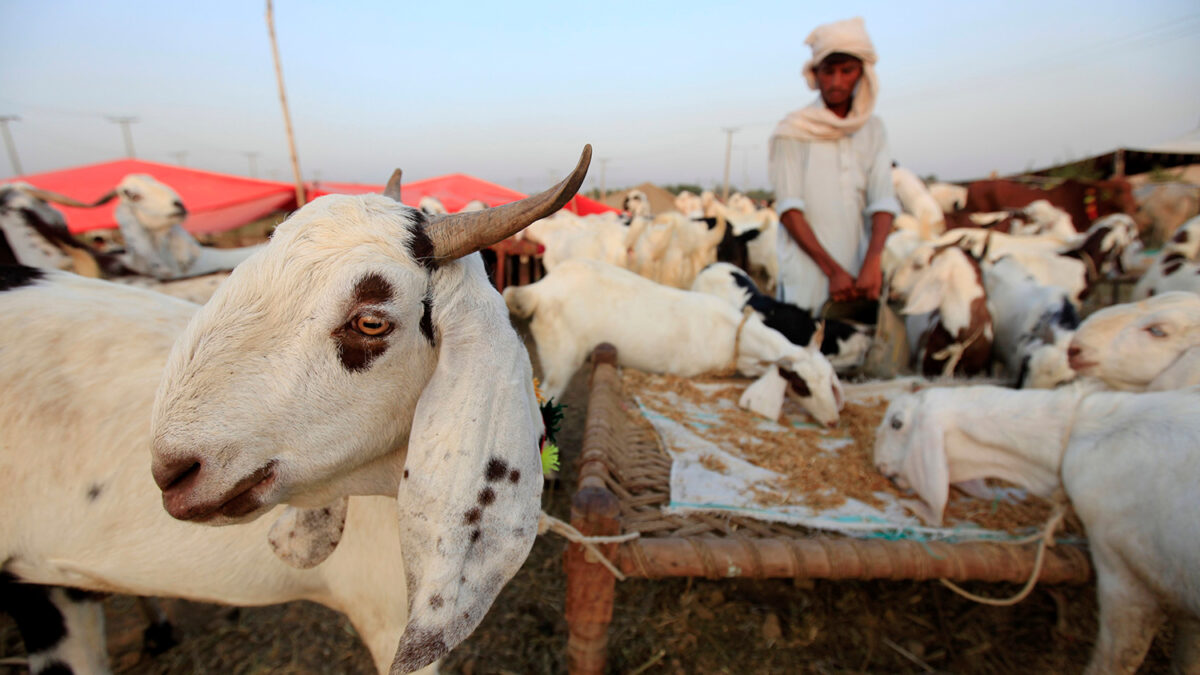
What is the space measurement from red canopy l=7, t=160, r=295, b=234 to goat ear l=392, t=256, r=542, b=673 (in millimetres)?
8999

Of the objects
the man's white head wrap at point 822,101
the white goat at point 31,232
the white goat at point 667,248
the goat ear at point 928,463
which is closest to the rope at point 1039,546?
the goat ear at point 928,463

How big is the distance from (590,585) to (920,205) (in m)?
12.1

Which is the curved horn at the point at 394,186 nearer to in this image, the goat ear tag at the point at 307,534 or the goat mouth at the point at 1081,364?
the goat ear tag at the point at 307,534

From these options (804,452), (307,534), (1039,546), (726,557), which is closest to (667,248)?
(804,452)

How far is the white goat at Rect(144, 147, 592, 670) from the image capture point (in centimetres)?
86

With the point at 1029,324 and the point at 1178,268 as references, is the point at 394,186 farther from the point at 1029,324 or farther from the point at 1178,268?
the point at 1178,268

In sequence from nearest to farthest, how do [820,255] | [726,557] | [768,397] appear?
[726,557] → [768,397] → [820,255]

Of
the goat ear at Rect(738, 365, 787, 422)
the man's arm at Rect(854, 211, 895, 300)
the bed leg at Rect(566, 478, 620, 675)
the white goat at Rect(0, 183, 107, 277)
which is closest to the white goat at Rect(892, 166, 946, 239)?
the man's arm at Rect(854, 211, 895, 300)

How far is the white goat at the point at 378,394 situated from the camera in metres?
0.86

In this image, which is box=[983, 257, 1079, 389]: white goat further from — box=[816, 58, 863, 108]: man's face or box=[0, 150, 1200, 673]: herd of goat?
box=[816, 58, 863, 108]: man's face

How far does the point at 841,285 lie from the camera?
399 cm

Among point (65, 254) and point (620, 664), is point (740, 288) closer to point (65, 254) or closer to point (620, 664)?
point (620, 664)

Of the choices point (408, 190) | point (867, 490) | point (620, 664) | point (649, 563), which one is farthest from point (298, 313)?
point (408, 190)

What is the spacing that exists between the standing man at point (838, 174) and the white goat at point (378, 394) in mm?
3631
